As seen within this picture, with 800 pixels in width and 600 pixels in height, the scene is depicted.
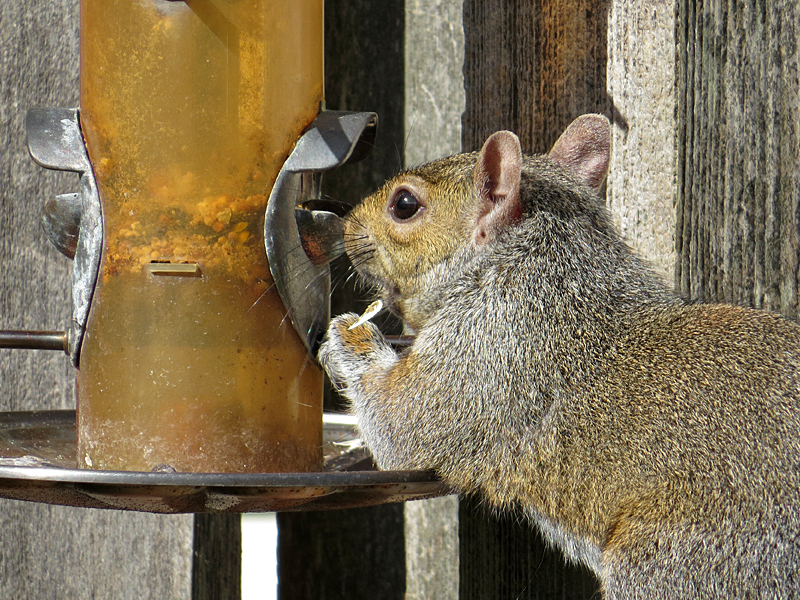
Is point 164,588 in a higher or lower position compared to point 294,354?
lower

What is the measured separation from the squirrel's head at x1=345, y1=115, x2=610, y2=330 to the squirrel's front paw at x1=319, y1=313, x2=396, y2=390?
Answer: 0.15 meters

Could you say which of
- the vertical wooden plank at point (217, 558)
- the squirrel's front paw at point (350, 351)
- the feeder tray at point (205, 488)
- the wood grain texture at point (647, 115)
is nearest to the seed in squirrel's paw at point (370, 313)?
the squirrel's front paw at point (350, 351)

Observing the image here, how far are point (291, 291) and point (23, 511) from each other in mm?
1353

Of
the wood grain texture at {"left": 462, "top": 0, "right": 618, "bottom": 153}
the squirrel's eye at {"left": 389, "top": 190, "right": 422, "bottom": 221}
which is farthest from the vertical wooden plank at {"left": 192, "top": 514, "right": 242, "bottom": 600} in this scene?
the wood grain texture at {"left": 462, "top": 0, "right": 618, "bottom": 153}

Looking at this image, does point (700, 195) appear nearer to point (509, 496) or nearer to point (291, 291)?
point (509, 496)

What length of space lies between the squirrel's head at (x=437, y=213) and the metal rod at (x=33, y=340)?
2.31 feet

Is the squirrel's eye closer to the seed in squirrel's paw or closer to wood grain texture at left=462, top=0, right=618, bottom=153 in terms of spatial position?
the seed in squirrel's paw

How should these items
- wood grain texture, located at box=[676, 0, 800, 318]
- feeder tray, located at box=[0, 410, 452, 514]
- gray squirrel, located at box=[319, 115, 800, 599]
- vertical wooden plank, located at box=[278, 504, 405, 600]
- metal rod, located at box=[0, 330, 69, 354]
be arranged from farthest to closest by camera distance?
vertical wooden plank, located at box=[278, 504, 405, 600]
wood grain texture, located at box=[676, 0, 800, 318]
metal rod, located at box=[0, 330, 69, 354]
gray squirrel, located at box=[319, 115, 800, 599]
feeder tray, located at box=[0, 410, 452, 514]

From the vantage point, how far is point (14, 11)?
2654mm

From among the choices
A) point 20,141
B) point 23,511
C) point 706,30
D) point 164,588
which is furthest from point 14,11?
point 706,30

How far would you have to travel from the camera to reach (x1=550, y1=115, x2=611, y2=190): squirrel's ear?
207cm

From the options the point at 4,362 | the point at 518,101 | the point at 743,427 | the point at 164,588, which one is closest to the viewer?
the point at 743,427

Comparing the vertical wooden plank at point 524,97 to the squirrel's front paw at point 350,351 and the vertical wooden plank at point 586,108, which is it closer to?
the vertical wooden plank at point 586,108

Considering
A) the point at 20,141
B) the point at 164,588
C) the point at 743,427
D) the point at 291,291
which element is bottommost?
the point at 164,588
